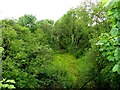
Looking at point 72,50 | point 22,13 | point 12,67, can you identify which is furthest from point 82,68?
point 22,13

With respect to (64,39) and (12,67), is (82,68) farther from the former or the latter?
(64,39)

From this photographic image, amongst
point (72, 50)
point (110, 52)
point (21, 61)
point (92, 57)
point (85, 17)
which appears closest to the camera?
point (110, 52)

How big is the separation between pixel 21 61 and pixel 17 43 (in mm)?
1182

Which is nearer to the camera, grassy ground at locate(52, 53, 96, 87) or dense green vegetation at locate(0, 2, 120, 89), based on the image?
dense green vegetation at locate(0, 2, 120, 89)

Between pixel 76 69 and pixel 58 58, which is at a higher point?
pixel 58 58

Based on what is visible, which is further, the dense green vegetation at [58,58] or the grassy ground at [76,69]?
the grassy ground at [76,69]

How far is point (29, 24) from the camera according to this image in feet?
71.9

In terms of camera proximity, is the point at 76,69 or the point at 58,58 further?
the point at 58,58

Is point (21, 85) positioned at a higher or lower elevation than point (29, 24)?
lower

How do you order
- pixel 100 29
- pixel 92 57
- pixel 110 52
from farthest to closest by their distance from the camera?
pixel 100 29, pixel 92 57, pixel 110 52

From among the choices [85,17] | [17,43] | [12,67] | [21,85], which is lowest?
[21,85]

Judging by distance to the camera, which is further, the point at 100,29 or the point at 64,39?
the point at 64,39

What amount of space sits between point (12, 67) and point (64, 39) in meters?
7.28

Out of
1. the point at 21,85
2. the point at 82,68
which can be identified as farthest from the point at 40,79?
the point at 82,68
